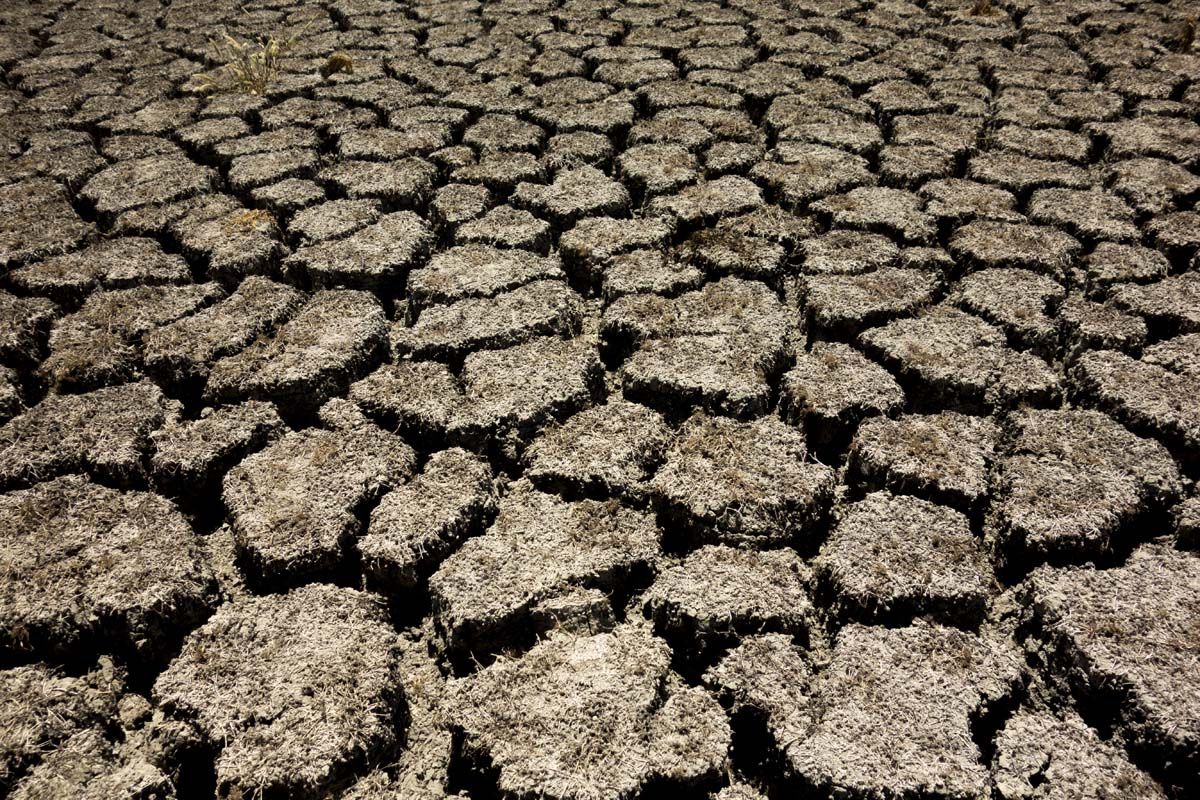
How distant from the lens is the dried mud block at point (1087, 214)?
7.54 ft

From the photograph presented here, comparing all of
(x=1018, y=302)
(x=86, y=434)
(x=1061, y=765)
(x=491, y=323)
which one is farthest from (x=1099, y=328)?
(x=86, y=434)

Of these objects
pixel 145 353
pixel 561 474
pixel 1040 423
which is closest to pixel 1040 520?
pixel 1040 423

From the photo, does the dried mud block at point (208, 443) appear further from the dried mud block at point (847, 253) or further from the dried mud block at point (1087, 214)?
the dried mud block at point (1087, 214)

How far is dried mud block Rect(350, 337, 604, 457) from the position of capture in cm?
171

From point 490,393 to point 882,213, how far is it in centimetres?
129

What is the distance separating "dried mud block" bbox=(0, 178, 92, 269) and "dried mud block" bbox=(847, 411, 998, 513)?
85.6 inches

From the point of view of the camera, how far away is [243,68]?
11.0 feet

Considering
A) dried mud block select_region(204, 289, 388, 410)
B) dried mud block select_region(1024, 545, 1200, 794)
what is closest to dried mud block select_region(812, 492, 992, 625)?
dried mud block select_region(1024, 545, 1200, 794)

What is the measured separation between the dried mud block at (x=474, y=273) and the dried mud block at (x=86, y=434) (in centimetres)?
64

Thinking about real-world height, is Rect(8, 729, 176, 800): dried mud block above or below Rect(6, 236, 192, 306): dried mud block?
below

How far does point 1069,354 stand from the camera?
1.95 meters

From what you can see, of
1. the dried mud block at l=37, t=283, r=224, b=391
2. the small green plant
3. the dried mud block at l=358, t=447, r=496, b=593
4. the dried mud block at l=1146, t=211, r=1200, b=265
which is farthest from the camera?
the small green plant

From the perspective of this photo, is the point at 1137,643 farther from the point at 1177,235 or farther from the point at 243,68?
the point at 243,68

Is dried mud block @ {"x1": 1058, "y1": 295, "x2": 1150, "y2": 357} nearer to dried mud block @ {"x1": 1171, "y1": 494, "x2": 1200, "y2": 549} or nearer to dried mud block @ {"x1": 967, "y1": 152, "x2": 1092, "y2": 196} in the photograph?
dried mud block @ {"x1": 1171, "y1": 494, "x2": 1200, "y2": 549}
